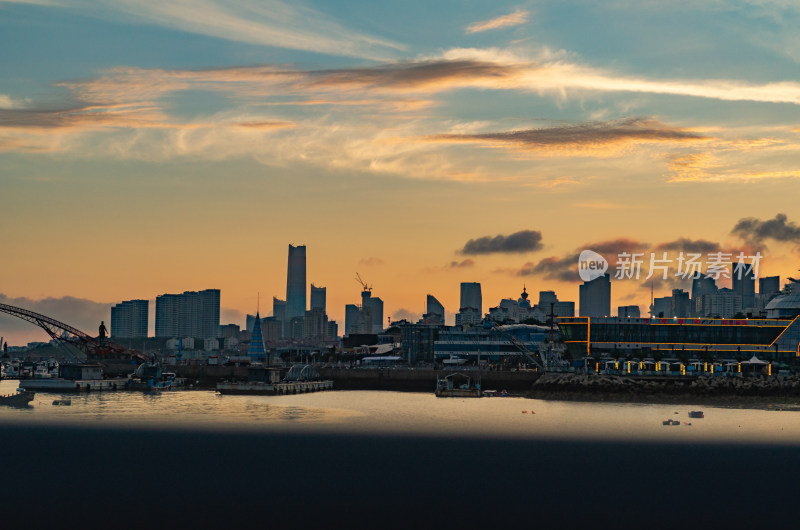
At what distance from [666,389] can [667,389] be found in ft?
0.64

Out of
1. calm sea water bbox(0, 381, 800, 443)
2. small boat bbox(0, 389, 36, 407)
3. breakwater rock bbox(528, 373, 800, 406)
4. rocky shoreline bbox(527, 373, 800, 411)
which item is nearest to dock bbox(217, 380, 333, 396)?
calm sea water bbox(0, 381, 800, 443)

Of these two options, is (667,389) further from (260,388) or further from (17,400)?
(17,400)

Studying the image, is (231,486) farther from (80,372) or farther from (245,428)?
(80,372)

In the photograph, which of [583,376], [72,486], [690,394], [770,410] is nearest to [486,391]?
[583,376]

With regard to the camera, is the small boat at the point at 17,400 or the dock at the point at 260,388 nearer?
the small boat at the point at 17,400

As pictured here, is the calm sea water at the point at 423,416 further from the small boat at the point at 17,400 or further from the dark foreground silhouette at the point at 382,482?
the dark foreground silhouette at the point at 382,482

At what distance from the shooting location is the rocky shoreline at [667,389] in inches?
6895

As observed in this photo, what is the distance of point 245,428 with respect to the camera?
390 feet

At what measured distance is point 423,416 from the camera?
13750 centimetres

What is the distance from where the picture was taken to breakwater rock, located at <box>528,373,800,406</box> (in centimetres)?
17738

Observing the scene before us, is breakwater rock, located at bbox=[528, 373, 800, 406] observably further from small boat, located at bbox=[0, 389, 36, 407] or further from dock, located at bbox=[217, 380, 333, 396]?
small boat, located at bbox=[0, 389, 36, 407]

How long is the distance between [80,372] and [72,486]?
12713 centimetres

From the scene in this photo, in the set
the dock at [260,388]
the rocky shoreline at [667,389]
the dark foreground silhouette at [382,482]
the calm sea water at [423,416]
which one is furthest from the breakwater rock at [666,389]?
the dark foreground silhouette at [382,482]

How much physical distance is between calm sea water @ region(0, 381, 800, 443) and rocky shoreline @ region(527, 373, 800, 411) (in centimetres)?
1376
